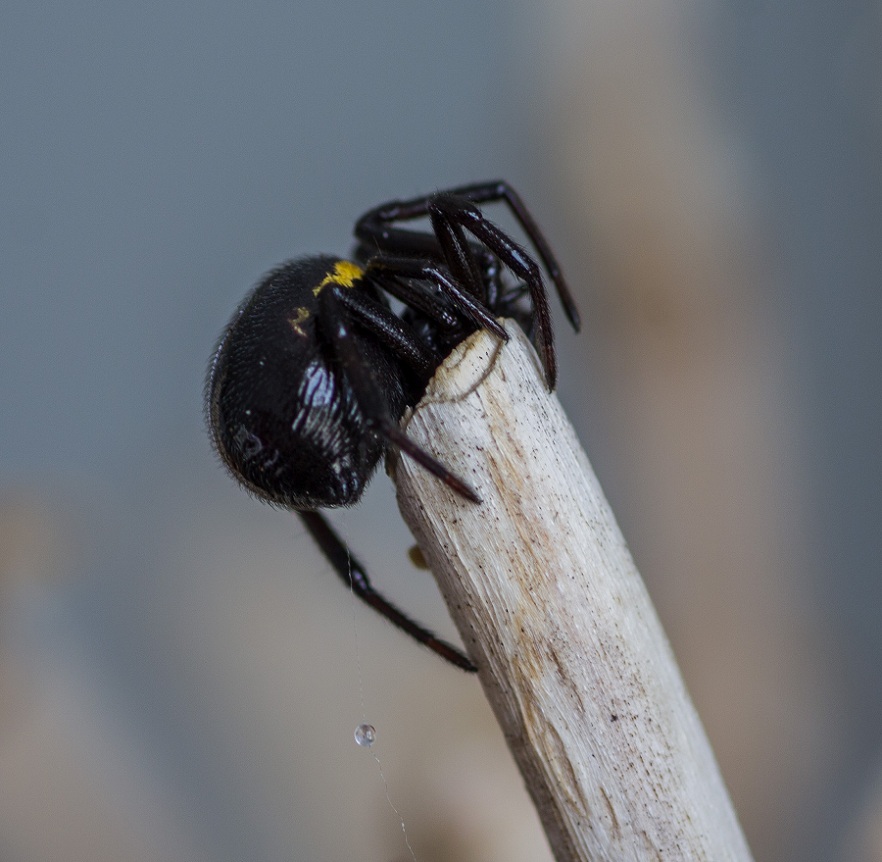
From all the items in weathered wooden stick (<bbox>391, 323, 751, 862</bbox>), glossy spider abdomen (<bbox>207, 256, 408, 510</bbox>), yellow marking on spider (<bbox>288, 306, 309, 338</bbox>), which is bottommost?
weathered wooden stick (<bbox>391, 323, 751, 862</bbox>)

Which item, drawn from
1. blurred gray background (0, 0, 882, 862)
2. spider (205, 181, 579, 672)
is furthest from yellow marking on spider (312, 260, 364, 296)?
blurred gray background (0, 0, 882, 862)

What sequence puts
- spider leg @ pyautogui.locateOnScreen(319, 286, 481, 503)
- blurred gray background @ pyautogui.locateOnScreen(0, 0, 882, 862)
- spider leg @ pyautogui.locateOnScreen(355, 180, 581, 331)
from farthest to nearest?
blurred gray background @ pyautogui.locateOnScreen(0, 0, 882, 862)
spider leg @ pyautogui.locateOnScreen(355, 180, 581, 331)
spider leg @ pyautogui.locateOnScreen(319, 286, 481, 503)

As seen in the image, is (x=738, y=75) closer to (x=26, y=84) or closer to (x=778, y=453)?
(x=778, y=453)

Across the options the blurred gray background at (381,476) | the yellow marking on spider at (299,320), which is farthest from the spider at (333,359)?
the blurred gray background at (381,476)

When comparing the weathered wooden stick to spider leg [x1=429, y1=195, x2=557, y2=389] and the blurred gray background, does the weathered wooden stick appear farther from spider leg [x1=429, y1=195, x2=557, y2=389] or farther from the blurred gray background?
the blurred gray background

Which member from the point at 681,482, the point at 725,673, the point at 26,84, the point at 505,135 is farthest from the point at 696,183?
the point at 26,84

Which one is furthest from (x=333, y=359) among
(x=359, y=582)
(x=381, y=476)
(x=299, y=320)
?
(x=381, y=476)

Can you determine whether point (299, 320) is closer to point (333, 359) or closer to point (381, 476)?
point (333, 359)
